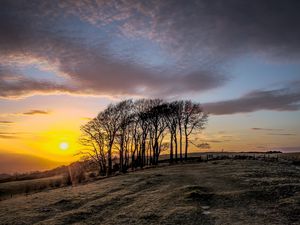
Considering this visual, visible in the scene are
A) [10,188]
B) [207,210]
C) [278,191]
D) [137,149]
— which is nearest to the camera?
[207,210]

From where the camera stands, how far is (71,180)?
184 ft

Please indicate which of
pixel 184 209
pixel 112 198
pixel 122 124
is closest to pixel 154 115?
pixel 122 124

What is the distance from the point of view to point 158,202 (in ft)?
85.4

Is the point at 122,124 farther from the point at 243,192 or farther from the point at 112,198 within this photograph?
the point at 243,192

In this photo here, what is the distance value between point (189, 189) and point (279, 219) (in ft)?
38.8

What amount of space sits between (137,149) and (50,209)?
2511 inches

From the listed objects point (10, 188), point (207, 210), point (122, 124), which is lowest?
point (10, 188)

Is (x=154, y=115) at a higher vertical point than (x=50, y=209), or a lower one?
higher

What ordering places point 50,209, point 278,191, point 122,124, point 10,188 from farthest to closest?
point 122,124
point 10,188
point 50,209
point 278,191

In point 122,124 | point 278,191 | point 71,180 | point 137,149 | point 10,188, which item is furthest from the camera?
point 137,149

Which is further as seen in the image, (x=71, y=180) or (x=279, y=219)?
(x=71, y=180)

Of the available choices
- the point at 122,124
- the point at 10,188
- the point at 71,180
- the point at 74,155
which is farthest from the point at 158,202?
the point at 74,155

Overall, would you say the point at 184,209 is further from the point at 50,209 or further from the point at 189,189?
the point at 50,209

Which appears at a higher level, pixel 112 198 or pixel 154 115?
pixel 154 115
